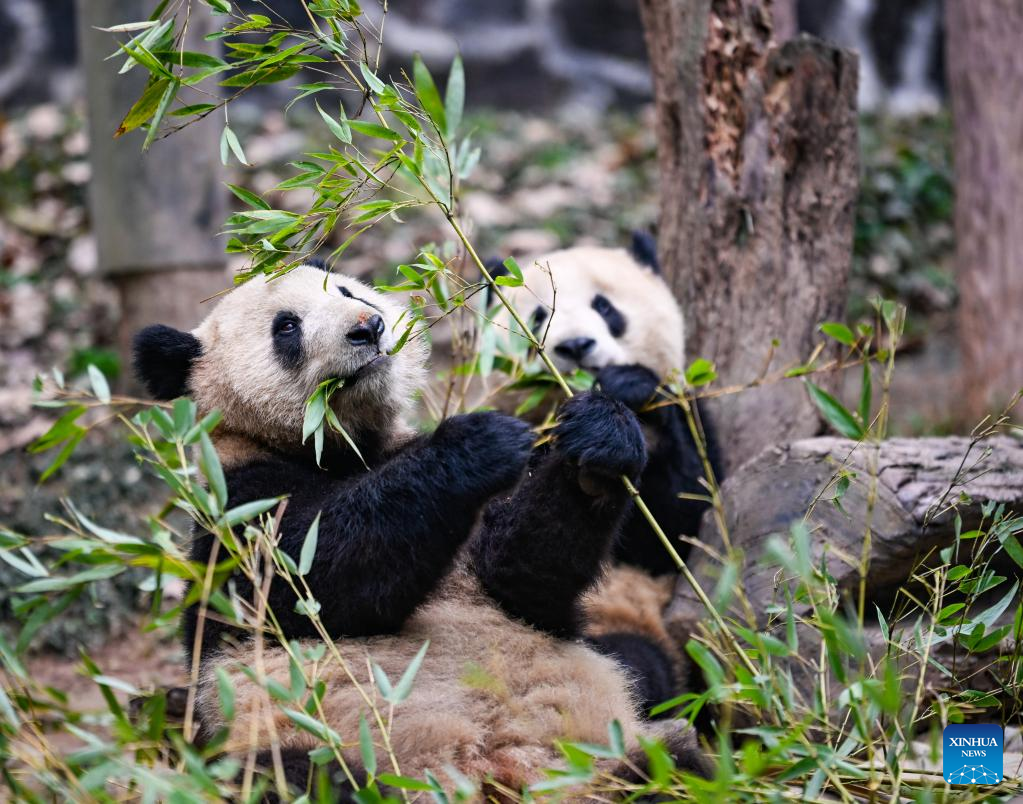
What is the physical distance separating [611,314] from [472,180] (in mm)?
5800

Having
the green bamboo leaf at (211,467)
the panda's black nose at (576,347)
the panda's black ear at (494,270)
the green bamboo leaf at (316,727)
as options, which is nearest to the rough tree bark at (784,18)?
the panda's black ear at (494,270)

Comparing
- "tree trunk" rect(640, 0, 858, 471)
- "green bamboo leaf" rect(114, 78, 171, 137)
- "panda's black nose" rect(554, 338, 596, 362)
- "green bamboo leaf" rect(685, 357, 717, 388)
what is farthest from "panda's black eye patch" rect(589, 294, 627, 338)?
"green bamboo leaf" rect(114, 78, 171, 137)

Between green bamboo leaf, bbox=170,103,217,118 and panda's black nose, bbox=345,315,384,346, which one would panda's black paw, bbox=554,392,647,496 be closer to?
panda's black nose, bbox=345,315,384,346

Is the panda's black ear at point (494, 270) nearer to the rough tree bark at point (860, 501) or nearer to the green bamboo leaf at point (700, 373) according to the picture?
the green bamboo leaf at point (700, 373)

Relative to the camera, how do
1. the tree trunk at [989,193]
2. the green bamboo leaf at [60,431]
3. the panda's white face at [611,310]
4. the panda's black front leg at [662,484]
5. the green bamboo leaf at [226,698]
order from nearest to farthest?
1. the green bamboo leaf at [226,698]
2. the green bamboo leaf at [60,431]
3. the panda's black front leg at [662,484]
4. the panda's white face at [611,310]
5. the tree trunk at [989,193]

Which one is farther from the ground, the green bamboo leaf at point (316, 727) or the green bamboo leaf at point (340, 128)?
the green bamboo leaf at point (340, 128)

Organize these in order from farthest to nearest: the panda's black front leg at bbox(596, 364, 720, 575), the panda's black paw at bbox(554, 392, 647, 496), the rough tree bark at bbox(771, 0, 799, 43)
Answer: the rough tree bark at bbox(771, 0, 799, 43) → the panda's black front leg at bbox(596, 364, 720, 575) → the panda's black paw at bbox(554, 392, 647, 496)

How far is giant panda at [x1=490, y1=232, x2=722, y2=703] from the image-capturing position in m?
4.33

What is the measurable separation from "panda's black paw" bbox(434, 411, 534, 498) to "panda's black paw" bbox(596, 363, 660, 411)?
4.00 ft

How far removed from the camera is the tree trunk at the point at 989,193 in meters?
6.80

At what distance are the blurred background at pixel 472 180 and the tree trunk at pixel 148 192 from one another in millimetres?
14

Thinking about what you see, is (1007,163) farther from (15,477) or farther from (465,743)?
(15,477)

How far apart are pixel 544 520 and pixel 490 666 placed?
497 mm

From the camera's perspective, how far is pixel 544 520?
11.1 ft
